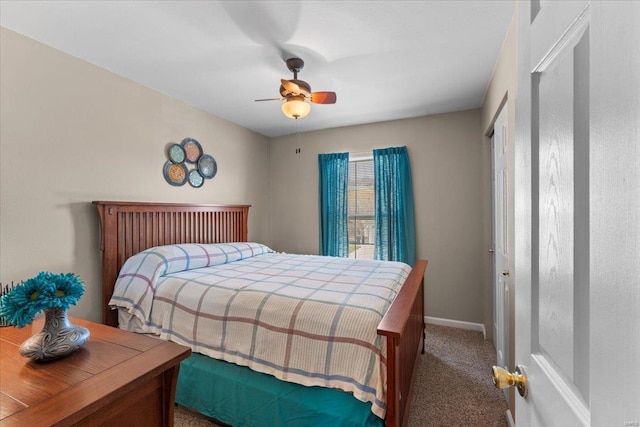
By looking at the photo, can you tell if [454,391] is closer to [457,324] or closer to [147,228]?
[457,324]

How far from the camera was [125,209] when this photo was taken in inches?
98.0

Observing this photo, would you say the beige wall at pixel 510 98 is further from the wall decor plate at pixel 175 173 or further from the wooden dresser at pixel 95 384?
the wall decor plate at pixel 175 173

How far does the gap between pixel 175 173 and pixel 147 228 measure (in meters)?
0.69

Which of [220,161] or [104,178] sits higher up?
[220,161]

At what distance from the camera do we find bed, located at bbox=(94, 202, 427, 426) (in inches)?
55.2

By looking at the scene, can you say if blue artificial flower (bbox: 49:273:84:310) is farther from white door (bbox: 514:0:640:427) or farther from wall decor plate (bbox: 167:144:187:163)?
wall decor plate (bbox: 167:144:187:163)

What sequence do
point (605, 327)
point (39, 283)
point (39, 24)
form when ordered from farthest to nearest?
point (39, 24) < point (39, 283) < point (605, 327)

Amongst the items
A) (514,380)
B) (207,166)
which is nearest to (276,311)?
(514,380)

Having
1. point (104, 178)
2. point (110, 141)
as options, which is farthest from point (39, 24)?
point (104, 178)

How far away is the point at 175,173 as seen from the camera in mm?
3057

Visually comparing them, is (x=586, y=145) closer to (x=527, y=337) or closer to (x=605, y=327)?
(x=605, y=327)

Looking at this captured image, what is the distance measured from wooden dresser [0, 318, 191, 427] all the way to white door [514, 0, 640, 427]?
1.17m

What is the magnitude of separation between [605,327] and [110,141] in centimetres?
Result: 318

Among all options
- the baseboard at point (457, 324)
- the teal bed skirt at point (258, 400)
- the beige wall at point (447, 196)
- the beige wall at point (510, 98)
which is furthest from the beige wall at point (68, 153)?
the baseboard at point (457, 324)
